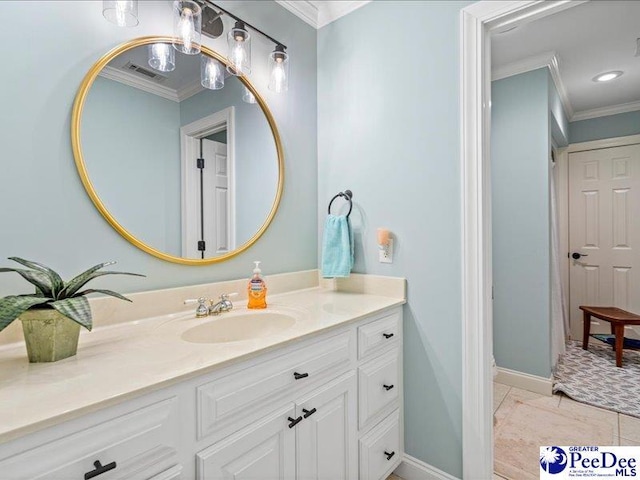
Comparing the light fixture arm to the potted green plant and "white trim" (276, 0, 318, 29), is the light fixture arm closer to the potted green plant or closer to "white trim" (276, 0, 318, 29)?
"white trim" (276, 0, 318, 29)

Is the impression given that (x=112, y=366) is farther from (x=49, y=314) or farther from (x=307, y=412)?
(x=307, y=412)

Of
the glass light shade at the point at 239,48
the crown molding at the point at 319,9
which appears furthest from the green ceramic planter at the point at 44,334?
the crown molding at the point at 319,9


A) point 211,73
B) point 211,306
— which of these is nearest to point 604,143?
point 211,73

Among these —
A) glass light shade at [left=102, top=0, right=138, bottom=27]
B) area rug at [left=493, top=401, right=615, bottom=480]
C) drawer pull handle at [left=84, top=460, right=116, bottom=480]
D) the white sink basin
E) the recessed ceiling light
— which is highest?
the recessed ceiling light

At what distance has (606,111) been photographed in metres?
3.39

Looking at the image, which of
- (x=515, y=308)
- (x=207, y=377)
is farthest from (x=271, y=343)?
(x=515, y=308)

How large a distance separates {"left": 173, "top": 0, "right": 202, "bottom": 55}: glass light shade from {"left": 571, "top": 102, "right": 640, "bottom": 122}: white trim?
404 centimetres

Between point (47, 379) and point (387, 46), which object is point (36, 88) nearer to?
point (47, 379)

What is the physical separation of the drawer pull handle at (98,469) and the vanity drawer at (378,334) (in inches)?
33.9

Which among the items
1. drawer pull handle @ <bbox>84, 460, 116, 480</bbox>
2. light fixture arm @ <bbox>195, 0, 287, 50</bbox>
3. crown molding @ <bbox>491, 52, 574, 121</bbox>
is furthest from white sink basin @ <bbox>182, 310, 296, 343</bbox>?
crown molding @ <bbox>491, 52, 574, 121</bbox>

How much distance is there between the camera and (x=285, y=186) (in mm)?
1811

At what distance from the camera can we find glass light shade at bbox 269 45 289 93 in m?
1.62

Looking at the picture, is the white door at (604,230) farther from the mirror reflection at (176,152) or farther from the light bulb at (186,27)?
the light bulb at (186,27)

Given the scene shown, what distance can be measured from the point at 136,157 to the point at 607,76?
3.67 meters
